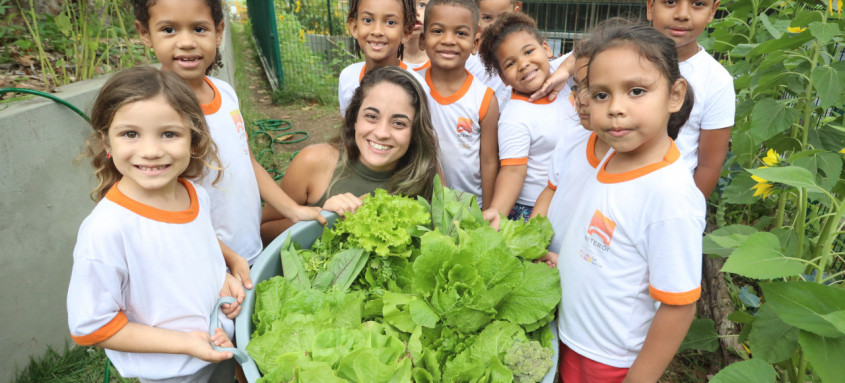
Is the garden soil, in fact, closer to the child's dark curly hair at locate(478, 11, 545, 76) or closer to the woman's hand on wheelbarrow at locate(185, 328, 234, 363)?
the child's dark curly hair at locate(478, 11, 545, 76)

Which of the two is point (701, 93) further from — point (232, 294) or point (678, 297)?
point (232, 294)

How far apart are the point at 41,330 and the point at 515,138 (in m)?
2.45

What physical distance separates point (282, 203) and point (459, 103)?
990 mm

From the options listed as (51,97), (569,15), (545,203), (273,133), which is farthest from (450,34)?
(569,15)

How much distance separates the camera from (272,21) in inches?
291

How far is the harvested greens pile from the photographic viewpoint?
1.40 m

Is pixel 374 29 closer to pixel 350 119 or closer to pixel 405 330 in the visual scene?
pixel 350 119

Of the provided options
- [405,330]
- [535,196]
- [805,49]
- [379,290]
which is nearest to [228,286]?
[379,290]

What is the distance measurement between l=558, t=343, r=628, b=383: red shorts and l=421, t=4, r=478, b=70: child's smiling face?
4.79 feet

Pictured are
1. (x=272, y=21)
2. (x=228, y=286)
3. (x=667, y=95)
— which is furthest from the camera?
(x=272, y=21)

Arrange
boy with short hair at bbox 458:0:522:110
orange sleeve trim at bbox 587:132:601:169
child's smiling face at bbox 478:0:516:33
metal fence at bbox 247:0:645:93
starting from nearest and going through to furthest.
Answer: orange sleeve trim at bbox 587:132:601:169 → boy with short hair at bbox 458:0:522:110 → child's smiling face at bbox 478:0:516:33 → metal fence at bbox 247:0:645:93

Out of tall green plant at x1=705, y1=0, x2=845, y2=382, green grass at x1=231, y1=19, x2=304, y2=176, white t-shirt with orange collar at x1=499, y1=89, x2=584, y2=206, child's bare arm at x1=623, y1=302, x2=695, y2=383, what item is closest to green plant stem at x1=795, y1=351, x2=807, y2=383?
tall green plant at x1=705, y1=0, x2=845, y2=382

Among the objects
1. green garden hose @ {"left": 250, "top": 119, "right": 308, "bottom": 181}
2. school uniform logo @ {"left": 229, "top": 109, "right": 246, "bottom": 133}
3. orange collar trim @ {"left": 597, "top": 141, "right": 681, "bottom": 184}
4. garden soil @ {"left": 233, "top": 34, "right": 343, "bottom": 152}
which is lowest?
garden soil @ {"left": 233, "top": 34, "right": 343, "bottom": 152}

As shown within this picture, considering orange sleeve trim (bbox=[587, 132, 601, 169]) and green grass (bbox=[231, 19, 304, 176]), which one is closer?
orange sleeve trim (bbox=[587, 132, 601, 169])
